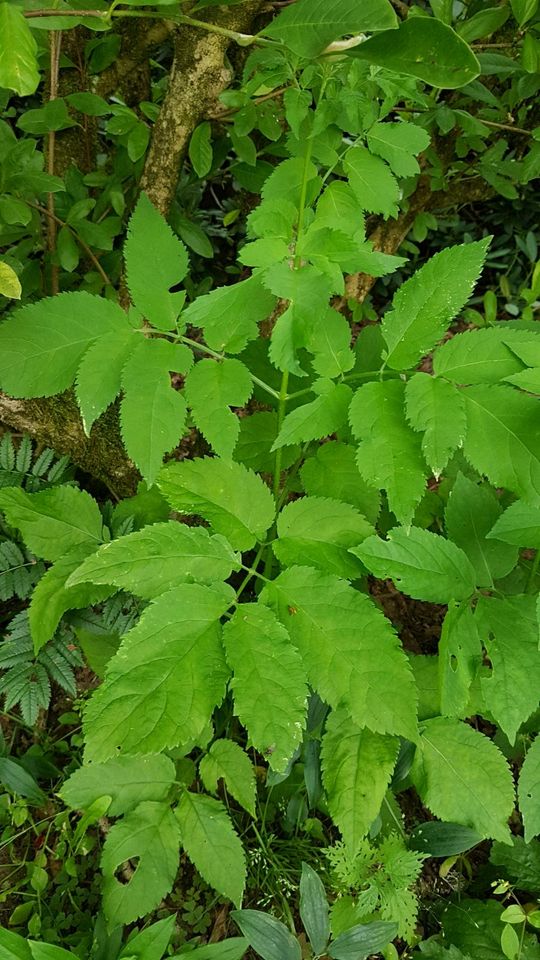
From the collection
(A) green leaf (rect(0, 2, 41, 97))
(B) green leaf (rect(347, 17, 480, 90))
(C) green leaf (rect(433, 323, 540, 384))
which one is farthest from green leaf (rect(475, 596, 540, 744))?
(A) green leaf (rect(0, 2, 41, 97))

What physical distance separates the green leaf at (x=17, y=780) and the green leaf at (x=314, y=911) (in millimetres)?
789

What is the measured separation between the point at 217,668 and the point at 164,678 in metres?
0.10

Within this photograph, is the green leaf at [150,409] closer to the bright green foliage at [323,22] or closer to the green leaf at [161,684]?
the green leaf at [161,684]

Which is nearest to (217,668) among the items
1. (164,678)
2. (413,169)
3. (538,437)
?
(164,678)

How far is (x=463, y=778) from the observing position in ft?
5.08

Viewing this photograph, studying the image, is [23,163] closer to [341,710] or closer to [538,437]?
[538,437]

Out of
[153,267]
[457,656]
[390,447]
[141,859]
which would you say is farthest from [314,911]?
[153,267]

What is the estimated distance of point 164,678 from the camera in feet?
3.98

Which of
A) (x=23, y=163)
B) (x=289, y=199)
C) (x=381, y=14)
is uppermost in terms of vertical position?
(x=381, y=14)

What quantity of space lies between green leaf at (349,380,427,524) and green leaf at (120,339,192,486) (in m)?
0.37

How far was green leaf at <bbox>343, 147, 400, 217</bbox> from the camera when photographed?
1517 mm

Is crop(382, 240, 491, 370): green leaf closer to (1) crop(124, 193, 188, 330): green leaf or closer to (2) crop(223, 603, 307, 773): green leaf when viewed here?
(1) crop(124, 193, 188, 330): green leaf

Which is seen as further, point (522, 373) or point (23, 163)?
point (23, 163)

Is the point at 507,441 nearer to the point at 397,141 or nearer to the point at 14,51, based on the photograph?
the point at 397,141
